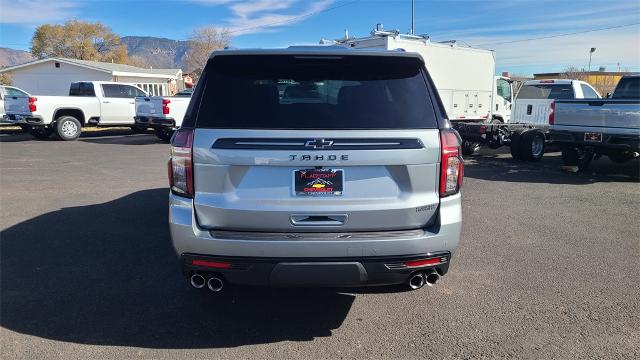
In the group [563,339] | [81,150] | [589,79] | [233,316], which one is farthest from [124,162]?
[589,79]

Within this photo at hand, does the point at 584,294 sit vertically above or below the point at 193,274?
below

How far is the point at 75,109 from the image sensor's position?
1761cm

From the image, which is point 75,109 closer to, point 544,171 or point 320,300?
point 544,171

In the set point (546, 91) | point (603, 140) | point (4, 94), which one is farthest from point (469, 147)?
point (4, 94)

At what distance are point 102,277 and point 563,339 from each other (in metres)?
3.87

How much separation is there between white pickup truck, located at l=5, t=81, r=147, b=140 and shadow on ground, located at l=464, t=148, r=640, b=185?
43.2 ft

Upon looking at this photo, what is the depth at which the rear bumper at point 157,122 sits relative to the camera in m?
16.6

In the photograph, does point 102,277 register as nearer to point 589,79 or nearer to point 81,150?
point 81,150

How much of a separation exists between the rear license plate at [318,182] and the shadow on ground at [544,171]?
740cm

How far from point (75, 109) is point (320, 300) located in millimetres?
16538

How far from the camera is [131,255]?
5.06m

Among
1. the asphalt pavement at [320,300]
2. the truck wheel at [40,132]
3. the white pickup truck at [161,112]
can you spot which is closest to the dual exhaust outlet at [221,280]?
the asphalt pavement at [320,300]

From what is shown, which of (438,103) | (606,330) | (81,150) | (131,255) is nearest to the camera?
(438,103)

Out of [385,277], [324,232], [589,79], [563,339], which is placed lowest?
[563,339]
